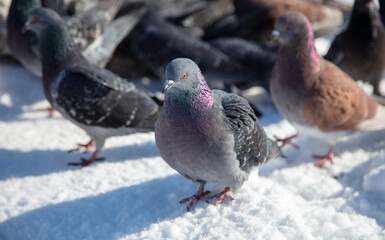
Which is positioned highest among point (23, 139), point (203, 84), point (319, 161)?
point (203, 84)

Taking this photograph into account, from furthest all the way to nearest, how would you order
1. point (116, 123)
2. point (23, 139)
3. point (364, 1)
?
point (364, 1) < point (23, 139) < point (116, 123)

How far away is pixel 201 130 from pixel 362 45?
312 centimetres

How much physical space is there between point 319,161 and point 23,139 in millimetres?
3136

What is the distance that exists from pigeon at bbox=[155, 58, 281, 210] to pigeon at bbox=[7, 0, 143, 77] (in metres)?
2.61

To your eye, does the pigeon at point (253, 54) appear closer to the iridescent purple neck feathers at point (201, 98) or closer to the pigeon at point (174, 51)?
the pigeon at point (174, 51)

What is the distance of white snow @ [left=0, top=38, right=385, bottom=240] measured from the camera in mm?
2943

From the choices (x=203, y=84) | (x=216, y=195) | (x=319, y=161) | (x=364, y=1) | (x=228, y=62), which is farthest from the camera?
(x=228, y=62)

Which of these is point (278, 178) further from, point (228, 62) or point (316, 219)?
point (228, 62)

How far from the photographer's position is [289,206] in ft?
10.2

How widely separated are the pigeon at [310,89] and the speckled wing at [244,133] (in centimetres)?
76

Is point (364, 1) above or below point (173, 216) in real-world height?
above

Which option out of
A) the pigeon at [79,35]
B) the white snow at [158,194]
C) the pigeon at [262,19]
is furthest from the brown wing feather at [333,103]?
the pigeon at [79,35]

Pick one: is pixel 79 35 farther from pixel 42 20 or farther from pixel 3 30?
pixel 3 30

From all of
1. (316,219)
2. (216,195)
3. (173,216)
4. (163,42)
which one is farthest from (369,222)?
(163,42)
